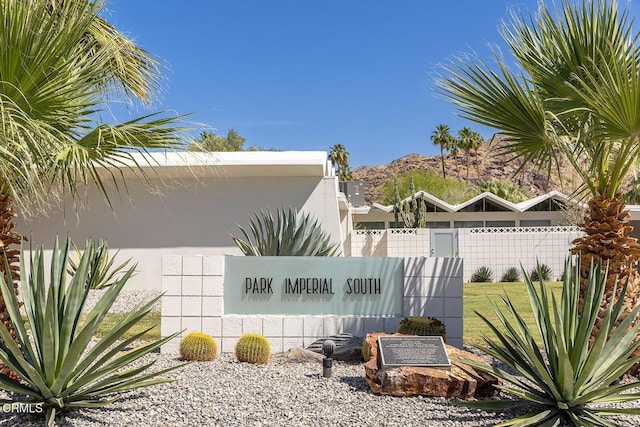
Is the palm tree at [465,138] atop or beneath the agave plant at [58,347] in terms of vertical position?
atop

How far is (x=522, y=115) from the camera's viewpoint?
745 cm

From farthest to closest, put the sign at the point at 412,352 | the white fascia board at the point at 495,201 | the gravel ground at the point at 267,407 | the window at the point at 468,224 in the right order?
the window at the point at 468,224, the white fascia board at the point at 495,201, the sign at the point at 412,352, the gravel ground at the point at 267,407

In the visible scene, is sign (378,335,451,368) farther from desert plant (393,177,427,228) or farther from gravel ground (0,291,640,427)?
desert plant (393,177,427,228)

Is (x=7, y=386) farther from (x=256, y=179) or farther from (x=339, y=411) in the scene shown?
(x=256, y=179)

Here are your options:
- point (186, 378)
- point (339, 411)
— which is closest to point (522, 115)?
point (339, 411)

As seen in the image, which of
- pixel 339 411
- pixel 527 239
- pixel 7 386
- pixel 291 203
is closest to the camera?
pixel 7 386

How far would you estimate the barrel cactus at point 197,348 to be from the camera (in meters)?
8.28

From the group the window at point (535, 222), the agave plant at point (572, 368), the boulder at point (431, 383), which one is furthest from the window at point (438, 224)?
the agave plant at point (572, 368)

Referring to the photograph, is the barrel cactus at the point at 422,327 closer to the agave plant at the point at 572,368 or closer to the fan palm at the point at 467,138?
A: the agave plant at the point at 572,368

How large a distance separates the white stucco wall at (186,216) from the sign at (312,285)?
6.00m

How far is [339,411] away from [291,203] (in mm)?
10076

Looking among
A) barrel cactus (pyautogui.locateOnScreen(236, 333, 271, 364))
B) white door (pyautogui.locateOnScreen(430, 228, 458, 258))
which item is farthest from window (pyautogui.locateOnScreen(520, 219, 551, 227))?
barrel cactus (pyautogui.locateOnScreen(236, 333, 271, 364))

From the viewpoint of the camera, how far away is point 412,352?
22.9ft

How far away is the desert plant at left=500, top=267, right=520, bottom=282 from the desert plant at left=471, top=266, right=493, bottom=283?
1.85 ft
